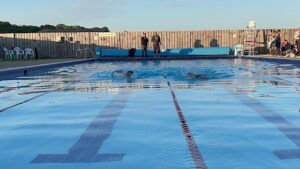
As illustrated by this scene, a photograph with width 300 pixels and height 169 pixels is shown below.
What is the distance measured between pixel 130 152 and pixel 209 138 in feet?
2.40

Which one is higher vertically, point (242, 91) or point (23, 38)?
point (23, 38)

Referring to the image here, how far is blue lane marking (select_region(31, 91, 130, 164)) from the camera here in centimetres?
285

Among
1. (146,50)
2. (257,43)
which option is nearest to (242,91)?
(146,50)

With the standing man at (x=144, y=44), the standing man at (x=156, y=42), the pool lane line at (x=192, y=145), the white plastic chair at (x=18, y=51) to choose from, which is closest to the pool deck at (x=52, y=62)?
the standing man at (x=156, y=42)

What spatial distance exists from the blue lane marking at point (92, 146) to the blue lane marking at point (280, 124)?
121cm

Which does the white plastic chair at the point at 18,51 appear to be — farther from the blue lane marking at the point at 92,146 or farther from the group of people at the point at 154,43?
the blue lane marking at the point at 92,146

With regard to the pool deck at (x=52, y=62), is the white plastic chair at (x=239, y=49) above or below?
above

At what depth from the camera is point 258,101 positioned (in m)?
5.32

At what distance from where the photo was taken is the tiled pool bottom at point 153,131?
9.18ft

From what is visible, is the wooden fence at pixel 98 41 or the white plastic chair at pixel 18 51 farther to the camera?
the wooden fence at pixel 98 41

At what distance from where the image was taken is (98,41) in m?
22.9

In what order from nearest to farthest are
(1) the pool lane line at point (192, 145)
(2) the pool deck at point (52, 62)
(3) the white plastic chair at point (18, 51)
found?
(1) the pool lane line at point (192, 145) < (2) the pool deck at point (52, 62) < (3) the white plastic chair at point (18, 51)

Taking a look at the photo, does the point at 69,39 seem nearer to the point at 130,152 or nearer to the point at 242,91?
the point at 242,91

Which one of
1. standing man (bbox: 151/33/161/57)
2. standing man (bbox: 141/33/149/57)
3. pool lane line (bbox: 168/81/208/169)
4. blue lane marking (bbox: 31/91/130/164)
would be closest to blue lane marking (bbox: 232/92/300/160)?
pool lane line (bbox: 168/81/208/169)
